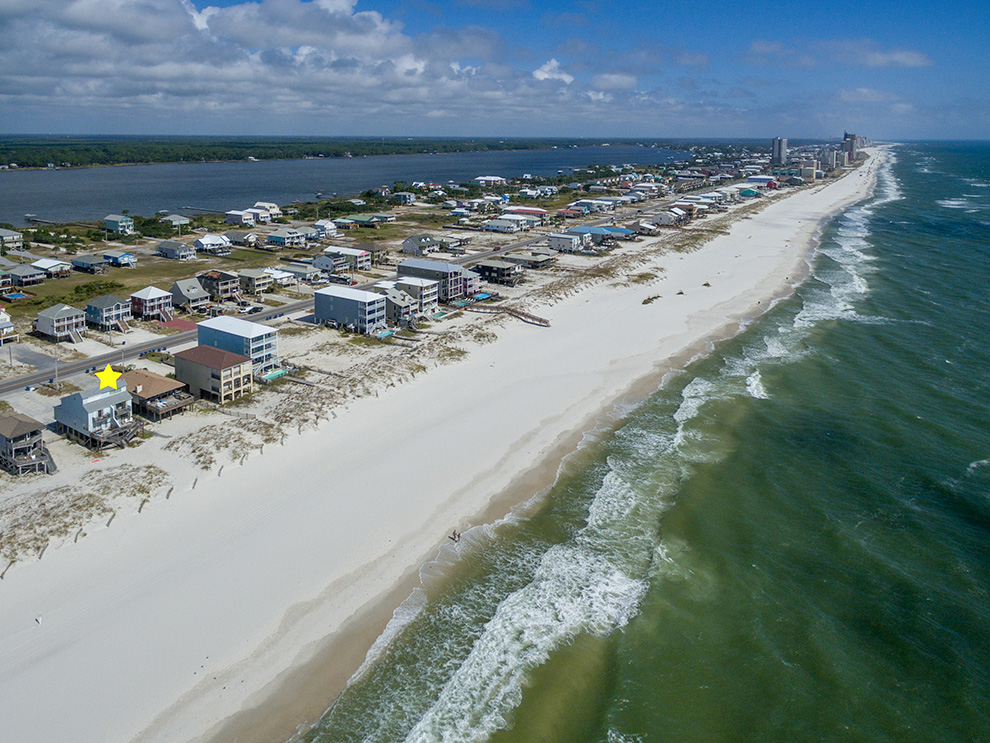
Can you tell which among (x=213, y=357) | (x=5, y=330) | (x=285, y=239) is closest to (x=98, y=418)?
(x=213, y=357)

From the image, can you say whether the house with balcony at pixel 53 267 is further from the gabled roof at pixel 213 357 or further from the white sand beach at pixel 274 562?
the white sand beach at pixel 274 562

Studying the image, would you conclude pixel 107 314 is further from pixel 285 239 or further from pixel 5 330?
pixel 285 239

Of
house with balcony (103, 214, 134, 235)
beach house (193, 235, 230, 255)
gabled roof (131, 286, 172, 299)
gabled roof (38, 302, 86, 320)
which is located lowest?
gabled roof (38, 302, 86, 320)

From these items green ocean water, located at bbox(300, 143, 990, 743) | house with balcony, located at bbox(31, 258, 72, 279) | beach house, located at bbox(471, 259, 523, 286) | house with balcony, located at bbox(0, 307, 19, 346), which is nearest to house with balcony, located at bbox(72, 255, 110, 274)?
house with balcony, located at bbox(31, 258, 72, 279)

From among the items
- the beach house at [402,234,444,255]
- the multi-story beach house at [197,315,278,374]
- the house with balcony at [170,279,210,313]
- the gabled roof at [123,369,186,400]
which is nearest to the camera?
the gabled roof at [123,369,186,400]

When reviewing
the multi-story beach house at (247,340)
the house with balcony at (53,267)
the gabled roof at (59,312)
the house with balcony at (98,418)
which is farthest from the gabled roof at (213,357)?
the house with balcony at (53,267)

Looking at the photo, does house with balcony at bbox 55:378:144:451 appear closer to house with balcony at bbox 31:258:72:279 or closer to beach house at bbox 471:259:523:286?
beach house at bbox 471:259:523:286
